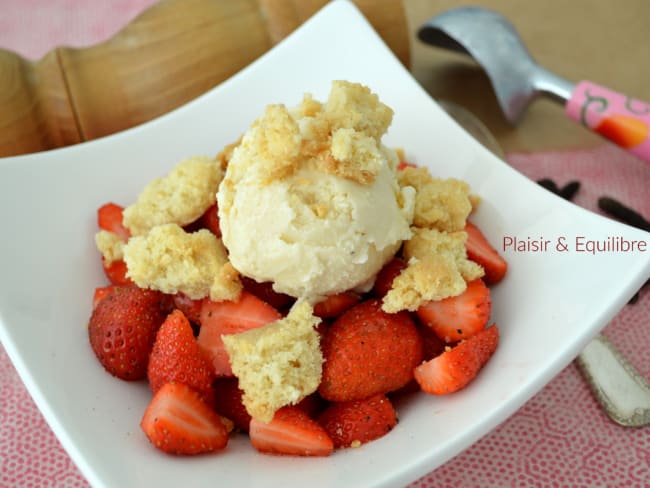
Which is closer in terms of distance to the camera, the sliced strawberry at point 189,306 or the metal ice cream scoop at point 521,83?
the sliced strawberry at point 189,306

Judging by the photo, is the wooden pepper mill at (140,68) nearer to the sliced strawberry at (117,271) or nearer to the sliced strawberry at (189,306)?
the sliced strawberry at (117,271)

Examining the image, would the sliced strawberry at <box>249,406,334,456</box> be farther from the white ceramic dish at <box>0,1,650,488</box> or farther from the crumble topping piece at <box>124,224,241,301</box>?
the crumble topping piece at <box>124,224,241,301</box>

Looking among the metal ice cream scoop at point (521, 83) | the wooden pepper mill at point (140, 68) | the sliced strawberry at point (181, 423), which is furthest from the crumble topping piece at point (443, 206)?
the wooden pepper mill at point (140, 68)

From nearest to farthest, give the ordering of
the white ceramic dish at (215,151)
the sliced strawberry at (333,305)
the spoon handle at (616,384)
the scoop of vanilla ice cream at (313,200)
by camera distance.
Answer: the white ceramic dish at (215,151)
the scoop of vanilla ice cream at (313,200)
the sliced strawberry at (333,305)
the spoon handle at (616,384)

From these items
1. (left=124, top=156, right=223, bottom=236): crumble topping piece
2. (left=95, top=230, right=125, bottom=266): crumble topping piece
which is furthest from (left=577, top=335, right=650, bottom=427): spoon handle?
(left=95, top=230, right=125, bottom=266): crumble topping piece

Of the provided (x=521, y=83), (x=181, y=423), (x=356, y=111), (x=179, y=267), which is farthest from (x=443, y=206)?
(x=521, y=83)

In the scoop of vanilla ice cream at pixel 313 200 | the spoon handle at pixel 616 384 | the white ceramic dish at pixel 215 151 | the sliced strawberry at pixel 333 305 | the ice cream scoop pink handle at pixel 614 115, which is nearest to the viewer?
the white ceramic dish at pixel 215 151

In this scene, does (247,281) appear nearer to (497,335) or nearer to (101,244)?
(101,244)
